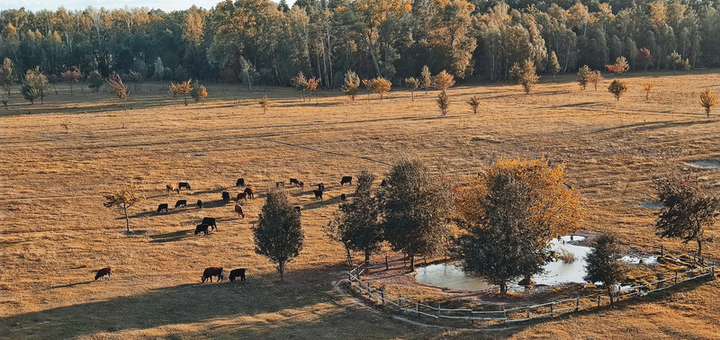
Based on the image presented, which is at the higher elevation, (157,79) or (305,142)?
(157,79)

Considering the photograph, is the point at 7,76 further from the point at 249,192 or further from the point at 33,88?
the point at 249,192

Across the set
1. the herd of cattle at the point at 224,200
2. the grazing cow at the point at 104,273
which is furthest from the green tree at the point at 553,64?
the grazing cow at the point at 104,273

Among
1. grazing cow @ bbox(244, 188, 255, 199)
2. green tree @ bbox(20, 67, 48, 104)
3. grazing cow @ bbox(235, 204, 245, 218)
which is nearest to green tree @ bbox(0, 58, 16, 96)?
green tree @ bbox(20, 67, 48, 104)

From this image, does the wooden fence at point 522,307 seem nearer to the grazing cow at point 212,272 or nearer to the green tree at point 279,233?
the green tree at point 279,233

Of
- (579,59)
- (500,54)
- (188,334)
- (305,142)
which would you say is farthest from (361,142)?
(579,59)

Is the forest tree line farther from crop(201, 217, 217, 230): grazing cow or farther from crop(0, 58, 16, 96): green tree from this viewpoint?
crop(201, 217, 217, 230): grazing cow

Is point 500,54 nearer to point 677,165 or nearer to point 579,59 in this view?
point 579,59

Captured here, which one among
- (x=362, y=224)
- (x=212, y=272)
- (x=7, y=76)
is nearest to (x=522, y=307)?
(x=362, y=224)
